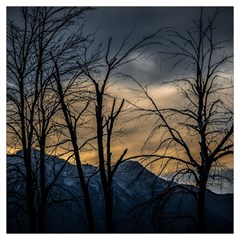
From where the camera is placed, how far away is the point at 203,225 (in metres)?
8.65

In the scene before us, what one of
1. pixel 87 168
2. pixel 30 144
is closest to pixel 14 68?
pixel 30 144

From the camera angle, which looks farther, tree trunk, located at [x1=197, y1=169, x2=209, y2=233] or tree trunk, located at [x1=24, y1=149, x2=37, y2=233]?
tree trunk, located at [x1=24, y1=149, x2=37, y2=233]

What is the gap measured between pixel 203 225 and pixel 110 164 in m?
2.83

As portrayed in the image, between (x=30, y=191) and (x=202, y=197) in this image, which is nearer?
(x=202, y=197)

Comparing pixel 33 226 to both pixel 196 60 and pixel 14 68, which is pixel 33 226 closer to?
pixel 14 68

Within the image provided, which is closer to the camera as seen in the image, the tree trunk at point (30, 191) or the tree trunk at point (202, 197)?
the tree trunk at point (202, 197)

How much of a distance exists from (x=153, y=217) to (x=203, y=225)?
51.2 inches
